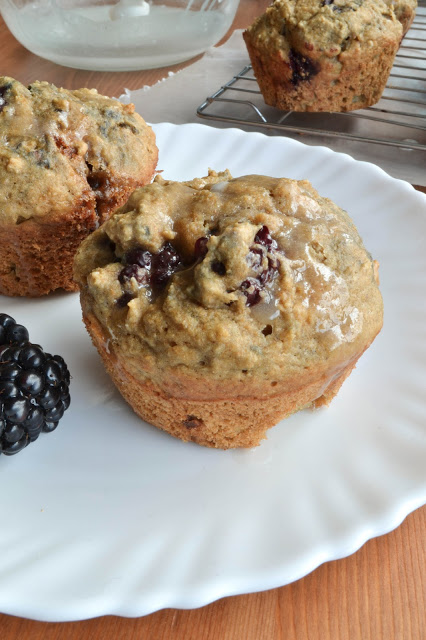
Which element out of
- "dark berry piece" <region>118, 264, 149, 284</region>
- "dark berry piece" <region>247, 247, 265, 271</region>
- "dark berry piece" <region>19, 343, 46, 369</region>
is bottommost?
"dark berry piece" <region>19, 343, 46, 369</region>

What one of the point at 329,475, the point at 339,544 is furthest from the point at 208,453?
the point at 339,544

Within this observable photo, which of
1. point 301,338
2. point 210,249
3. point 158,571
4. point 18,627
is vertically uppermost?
point 210,249

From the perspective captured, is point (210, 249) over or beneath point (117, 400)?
over

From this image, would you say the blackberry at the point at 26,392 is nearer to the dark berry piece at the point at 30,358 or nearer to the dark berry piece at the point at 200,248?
the dark berry piece at the point at 30,358

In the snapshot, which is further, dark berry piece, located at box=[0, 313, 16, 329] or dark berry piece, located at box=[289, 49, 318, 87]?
dark berry piece, located at box=[289, 49, 318, 87]

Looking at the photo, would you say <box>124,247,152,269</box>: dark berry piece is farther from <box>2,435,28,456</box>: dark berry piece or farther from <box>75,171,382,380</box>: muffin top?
<box>2,435,28,456</box>: dark berry piece

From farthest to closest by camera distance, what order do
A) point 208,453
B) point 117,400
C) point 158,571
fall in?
1. point 117,400
2. point 208,453
3. point 158,571

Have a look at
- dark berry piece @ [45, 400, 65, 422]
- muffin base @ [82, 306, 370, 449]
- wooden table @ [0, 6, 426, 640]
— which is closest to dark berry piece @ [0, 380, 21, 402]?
dark berry piece @ [45, 400, 65, 422]

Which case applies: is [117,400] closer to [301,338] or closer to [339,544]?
[301,338]
